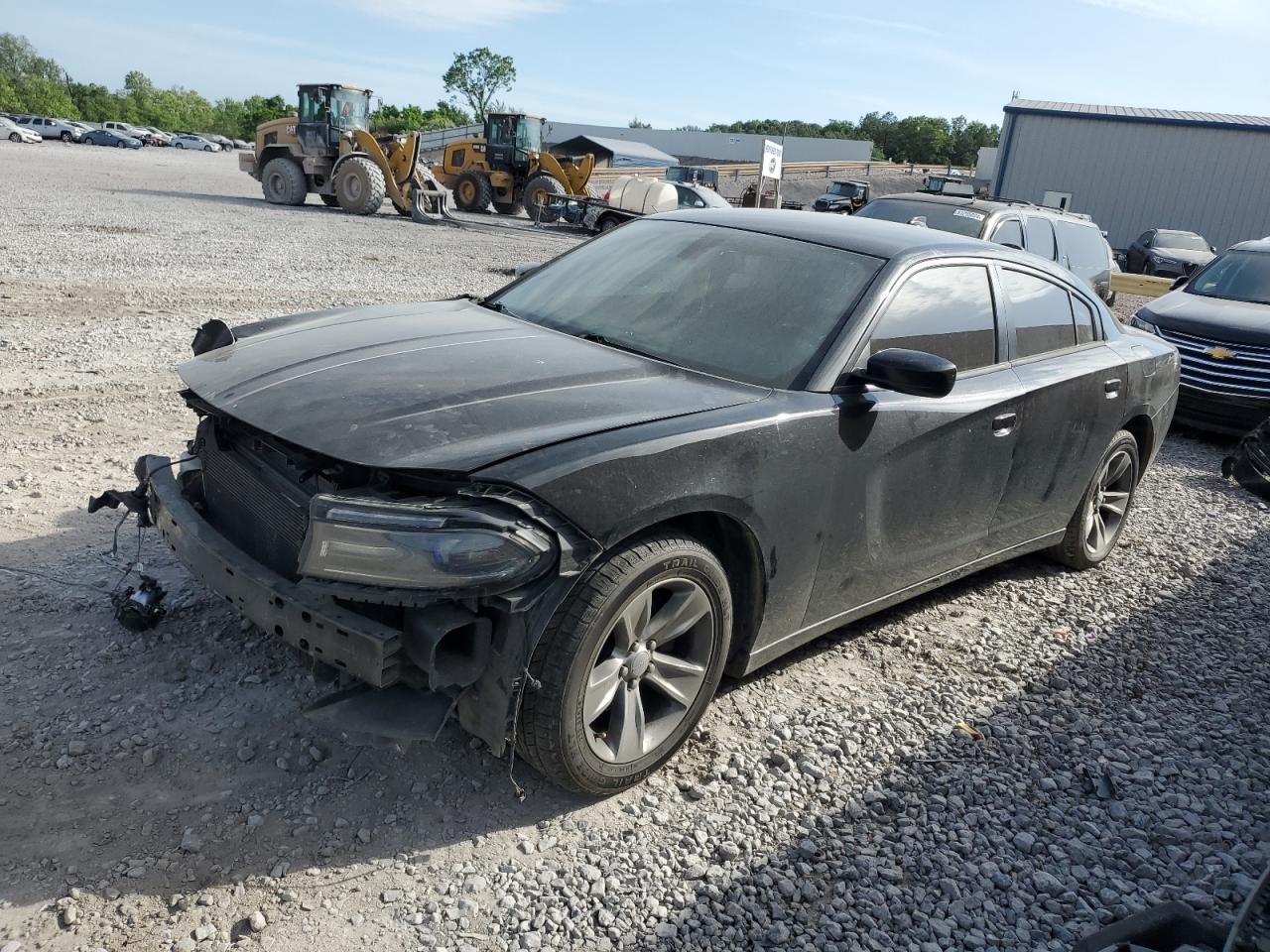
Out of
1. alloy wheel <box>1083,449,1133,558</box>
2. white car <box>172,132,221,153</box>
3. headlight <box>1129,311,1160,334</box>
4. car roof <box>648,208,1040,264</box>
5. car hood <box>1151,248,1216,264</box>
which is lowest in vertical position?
white car <box>172,132,221,153</box>

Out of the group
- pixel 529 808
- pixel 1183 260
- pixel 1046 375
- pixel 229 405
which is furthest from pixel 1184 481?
pixel 1183 260

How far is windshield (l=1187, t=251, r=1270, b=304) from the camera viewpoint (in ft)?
30.9

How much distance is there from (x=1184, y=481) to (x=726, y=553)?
565 centimetres

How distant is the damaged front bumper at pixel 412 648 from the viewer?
242 cm

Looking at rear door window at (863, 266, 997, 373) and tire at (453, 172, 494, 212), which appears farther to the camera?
tire at (453, 172, 494, 212)

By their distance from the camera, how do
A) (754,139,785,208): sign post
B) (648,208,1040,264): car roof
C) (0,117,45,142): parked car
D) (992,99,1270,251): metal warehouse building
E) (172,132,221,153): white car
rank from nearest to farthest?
1. (648,208,1040,264): car roof
2. (754,139,785,208): sign post
3. (992,99,1270,251): metal warehouse building
4. (0,117,45,142): parked car
5. (172,132,221,153): white car

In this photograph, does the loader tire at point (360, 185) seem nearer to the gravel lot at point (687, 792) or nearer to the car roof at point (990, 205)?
the car roof at point (990, 205)

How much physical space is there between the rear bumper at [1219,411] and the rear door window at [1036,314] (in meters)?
4.76

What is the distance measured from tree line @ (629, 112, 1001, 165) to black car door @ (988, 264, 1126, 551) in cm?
9421

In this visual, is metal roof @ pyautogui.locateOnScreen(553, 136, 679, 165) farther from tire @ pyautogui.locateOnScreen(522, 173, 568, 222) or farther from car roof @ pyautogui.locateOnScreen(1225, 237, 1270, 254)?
car roof @ pyautogui.locateOnScreen(1225, 237, 1270, 254)

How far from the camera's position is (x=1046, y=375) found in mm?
4137

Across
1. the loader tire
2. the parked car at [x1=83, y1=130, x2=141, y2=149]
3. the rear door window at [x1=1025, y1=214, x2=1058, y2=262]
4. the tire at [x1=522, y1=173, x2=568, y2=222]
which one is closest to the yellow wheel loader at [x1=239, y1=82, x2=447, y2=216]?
the loader tire

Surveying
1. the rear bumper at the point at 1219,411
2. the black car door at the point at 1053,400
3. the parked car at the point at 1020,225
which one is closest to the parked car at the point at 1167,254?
the parked car at the point at 1020,225

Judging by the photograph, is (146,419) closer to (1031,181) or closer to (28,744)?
(28,744)
